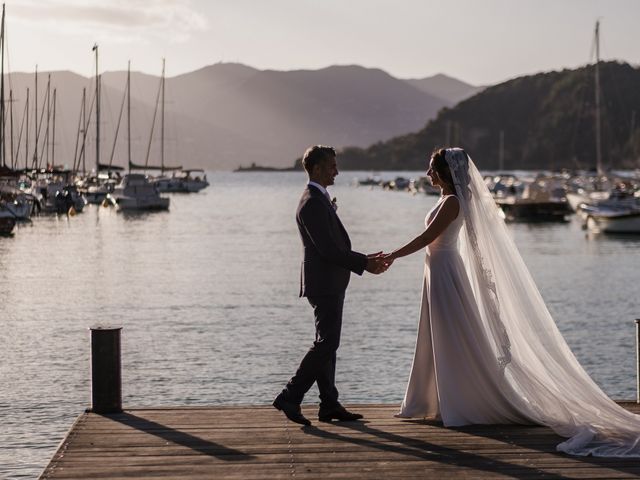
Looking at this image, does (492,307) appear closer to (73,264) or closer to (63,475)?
(63,475)

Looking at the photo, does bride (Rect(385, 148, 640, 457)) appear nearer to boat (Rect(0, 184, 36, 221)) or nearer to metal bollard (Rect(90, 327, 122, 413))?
metal bollard (Rect(90, 327, 122, 413))

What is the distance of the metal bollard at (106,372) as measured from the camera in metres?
9.85

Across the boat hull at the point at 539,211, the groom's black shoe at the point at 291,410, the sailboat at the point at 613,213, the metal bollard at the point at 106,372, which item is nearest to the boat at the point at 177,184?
the boat hull at the point at 539,211

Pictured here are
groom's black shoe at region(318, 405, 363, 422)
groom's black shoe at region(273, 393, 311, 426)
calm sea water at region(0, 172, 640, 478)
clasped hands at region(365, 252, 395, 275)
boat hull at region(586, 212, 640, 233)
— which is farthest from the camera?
boat hull at region(586, 212, 640, 233)

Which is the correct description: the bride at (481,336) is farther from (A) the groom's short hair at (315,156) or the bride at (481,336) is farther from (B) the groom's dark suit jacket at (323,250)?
(A) the groom's short hair at (315,156)

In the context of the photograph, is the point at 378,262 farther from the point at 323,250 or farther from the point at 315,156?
the point at 315,156

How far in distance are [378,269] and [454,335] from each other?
0.88m

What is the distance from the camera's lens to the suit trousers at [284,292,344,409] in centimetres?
932

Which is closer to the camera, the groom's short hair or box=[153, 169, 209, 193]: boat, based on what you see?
the groom's short hair

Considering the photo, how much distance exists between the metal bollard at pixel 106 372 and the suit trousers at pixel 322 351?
61.2 inches

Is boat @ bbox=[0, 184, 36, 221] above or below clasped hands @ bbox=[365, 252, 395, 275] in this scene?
below

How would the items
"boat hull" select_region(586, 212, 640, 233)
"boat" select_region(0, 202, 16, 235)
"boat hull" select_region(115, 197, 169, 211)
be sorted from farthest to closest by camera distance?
"boat hull" select_region(115, 197, 169, 211), "boat hull" select_region(586, 212, 640, 233), "boat" select_region(0, 202, 16, 235)

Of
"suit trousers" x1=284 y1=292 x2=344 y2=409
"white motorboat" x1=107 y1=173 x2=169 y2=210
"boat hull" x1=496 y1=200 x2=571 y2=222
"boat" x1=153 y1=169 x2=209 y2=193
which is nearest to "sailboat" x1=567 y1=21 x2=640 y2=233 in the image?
"boat hull" x1=496 y1=200 x2=571 y2=222

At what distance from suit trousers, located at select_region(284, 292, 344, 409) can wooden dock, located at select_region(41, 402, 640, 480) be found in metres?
0.26
